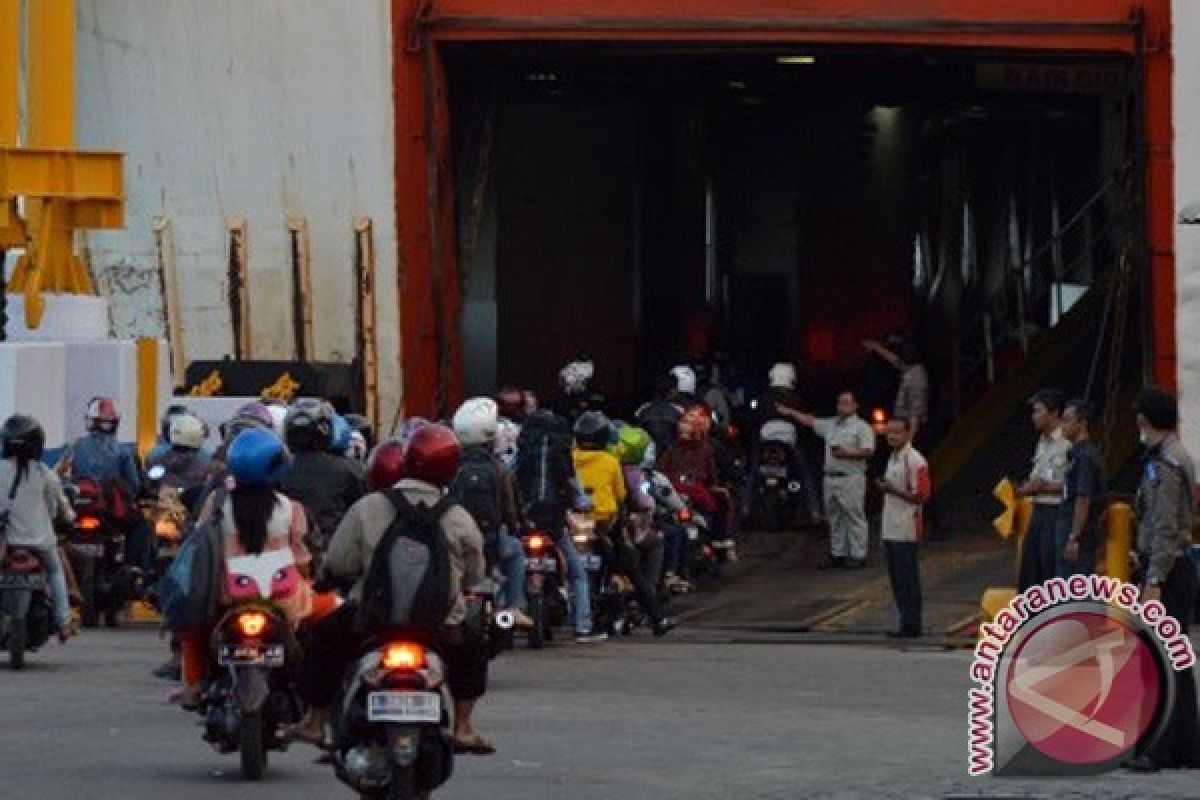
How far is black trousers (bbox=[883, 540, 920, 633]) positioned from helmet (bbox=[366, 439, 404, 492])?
1291 cm

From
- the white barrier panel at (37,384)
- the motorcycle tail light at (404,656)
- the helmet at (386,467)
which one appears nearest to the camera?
the motorcycle tail light at (404,656)

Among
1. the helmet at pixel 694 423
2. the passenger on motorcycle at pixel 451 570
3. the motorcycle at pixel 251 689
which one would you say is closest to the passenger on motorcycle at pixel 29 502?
the motorcycle at pixel 251 689

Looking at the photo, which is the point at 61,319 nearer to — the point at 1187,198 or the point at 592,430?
the point at 592,430

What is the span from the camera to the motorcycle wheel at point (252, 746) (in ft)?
56.3

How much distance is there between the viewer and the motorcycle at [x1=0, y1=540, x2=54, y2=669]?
77.8 feet

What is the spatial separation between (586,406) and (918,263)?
19.9 m

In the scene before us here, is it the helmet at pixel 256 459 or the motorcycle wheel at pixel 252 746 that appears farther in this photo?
the helmet at pixel 256 459

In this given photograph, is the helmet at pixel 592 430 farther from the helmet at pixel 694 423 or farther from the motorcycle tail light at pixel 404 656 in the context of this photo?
the motorcycle tail light at pixel 404 656

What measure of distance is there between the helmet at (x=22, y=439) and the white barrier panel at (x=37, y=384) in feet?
23.1

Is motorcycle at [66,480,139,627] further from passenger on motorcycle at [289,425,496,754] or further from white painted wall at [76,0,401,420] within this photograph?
passenger on motorcycle at [289,425,496,754]

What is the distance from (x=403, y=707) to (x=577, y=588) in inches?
523

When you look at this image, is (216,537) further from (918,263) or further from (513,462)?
(918,263)

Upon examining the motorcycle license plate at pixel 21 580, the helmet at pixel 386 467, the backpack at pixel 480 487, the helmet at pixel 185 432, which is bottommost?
the motorcycle license plate at pixel 21 580

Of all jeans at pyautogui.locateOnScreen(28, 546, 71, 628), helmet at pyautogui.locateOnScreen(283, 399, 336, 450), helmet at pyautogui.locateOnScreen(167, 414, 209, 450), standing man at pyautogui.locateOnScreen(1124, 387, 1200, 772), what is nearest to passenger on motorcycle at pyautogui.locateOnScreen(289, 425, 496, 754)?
standing man at pyautogui.locateOnScreen(1124, 387, 1200, 772)
